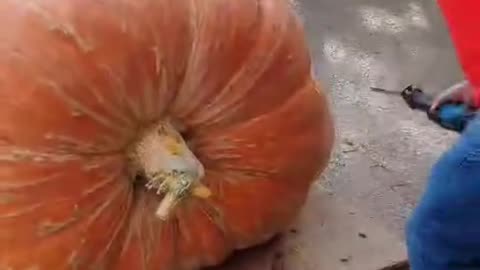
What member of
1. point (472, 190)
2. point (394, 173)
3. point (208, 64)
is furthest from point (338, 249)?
point (472, 190)

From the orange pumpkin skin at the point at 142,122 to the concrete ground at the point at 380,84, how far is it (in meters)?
0.16

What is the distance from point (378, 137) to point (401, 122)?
0.17 ft

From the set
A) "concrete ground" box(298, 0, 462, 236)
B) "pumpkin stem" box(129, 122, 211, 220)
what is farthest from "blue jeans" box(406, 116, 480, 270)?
"concrete ground" box(298, 0, 462, 236)

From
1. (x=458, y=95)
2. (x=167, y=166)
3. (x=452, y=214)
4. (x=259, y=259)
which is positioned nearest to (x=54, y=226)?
(x=167, y=166)

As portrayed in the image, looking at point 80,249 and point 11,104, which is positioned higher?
point 11,104

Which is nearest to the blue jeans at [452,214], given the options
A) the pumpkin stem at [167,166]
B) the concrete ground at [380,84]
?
the pumpkin stem at [167,166]

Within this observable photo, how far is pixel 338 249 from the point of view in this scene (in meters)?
1.24

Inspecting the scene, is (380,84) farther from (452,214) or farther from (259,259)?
(452,214)

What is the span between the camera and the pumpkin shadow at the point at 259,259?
4.00 feet

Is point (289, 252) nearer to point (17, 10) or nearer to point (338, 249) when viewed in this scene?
point (338, 249)

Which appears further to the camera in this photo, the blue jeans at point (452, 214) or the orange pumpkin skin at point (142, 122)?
the orange pumpkin skin at point (142, 122)

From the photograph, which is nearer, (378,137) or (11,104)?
(11,104)

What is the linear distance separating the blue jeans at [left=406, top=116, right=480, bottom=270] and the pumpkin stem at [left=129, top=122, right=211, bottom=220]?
234 millimetres

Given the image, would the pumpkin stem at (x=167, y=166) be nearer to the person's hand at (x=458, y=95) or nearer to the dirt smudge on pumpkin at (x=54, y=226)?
the dirt smudge on pumpkin at (x=54, y=226)
